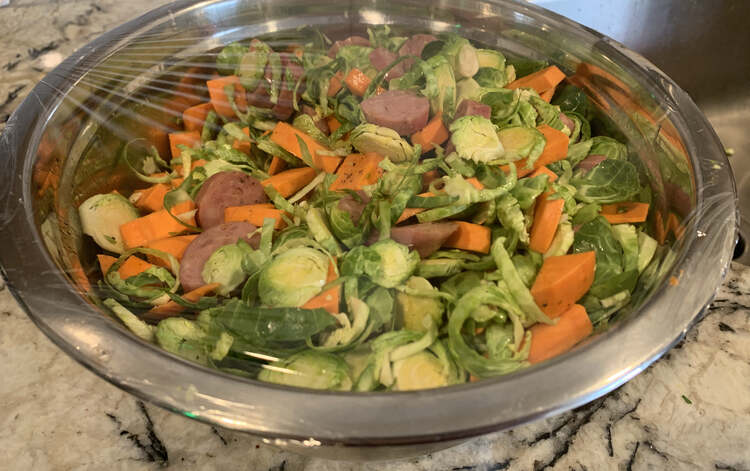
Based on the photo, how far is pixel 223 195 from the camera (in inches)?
39.8

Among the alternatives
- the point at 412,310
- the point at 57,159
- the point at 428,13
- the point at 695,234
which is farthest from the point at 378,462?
the point at 428,13

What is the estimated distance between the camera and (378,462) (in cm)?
101

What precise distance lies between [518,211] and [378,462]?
520mm

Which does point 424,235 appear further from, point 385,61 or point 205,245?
point 385,61

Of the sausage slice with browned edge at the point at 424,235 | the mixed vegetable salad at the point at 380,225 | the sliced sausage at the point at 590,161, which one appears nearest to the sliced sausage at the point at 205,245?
the mixed vegetable salad at the point at 380,225

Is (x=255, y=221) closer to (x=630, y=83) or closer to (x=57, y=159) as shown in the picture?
(x=57, y=159)

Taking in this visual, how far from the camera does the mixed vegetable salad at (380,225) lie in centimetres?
79

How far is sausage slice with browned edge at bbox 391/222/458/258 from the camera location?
861 mm

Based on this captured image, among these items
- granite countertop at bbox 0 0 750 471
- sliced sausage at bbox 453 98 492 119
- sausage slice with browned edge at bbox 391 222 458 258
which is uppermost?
sliced sausage at bbox 453 98 492 119

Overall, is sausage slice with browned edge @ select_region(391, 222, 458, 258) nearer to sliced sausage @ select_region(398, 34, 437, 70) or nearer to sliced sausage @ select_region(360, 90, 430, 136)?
sliced sausage @ select_region(360, 90, 430, 136)

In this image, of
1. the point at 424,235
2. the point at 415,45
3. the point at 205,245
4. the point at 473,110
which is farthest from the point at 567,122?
the point at 205,245

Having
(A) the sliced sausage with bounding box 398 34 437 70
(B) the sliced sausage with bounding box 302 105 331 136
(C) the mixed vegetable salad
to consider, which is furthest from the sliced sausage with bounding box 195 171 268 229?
(A) the sliced sausage with bounding box 398 34 437 70

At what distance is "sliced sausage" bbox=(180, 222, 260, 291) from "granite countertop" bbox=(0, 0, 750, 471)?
0.91 feet

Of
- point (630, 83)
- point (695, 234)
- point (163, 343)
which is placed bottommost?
point (163, 343)
